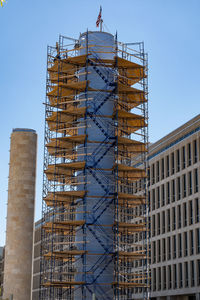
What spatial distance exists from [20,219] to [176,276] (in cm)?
2917

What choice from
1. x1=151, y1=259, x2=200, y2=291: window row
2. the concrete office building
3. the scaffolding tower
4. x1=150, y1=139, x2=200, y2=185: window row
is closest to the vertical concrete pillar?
the scaffolding tower

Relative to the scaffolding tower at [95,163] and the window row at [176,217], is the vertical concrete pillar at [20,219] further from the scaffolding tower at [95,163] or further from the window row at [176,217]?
the window row at [176,217]

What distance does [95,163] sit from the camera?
165 feet

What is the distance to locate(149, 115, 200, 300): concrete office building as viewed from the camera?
72.3 m

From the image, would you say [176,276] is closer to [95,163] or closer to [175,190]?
[175,190]

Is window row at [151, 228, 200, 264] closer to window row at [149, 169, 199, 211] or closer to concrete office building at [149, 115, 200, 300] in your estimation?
concrete office building at [149, 115, 200, 300]

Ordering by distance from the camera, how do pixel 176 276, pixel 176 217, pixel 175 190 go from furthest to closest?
pixel 175 190
pixel 176 217
pixel 176 276

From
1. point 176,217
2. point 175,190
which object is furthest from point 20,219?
point 175,190

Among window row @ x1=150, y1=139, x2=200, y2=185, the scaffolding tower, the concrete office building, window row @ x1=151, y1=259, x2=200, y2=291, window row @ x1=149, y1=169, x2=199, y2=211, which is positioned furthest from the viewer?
window row @ x1=150, y1=139, x2=200, y2=185

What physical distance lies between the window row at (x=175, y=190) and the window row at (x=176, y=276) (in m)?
9.26

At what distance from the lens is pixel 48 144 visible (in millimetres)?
54812

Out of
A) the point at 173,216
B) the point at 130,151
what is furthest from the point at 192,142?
the point at 130,151

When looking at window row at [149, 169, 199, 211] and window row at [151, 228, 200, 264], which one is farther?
window row at [149, 169, 199, 211]

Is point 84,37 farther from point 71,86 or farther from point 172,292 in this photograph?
point 172,292
